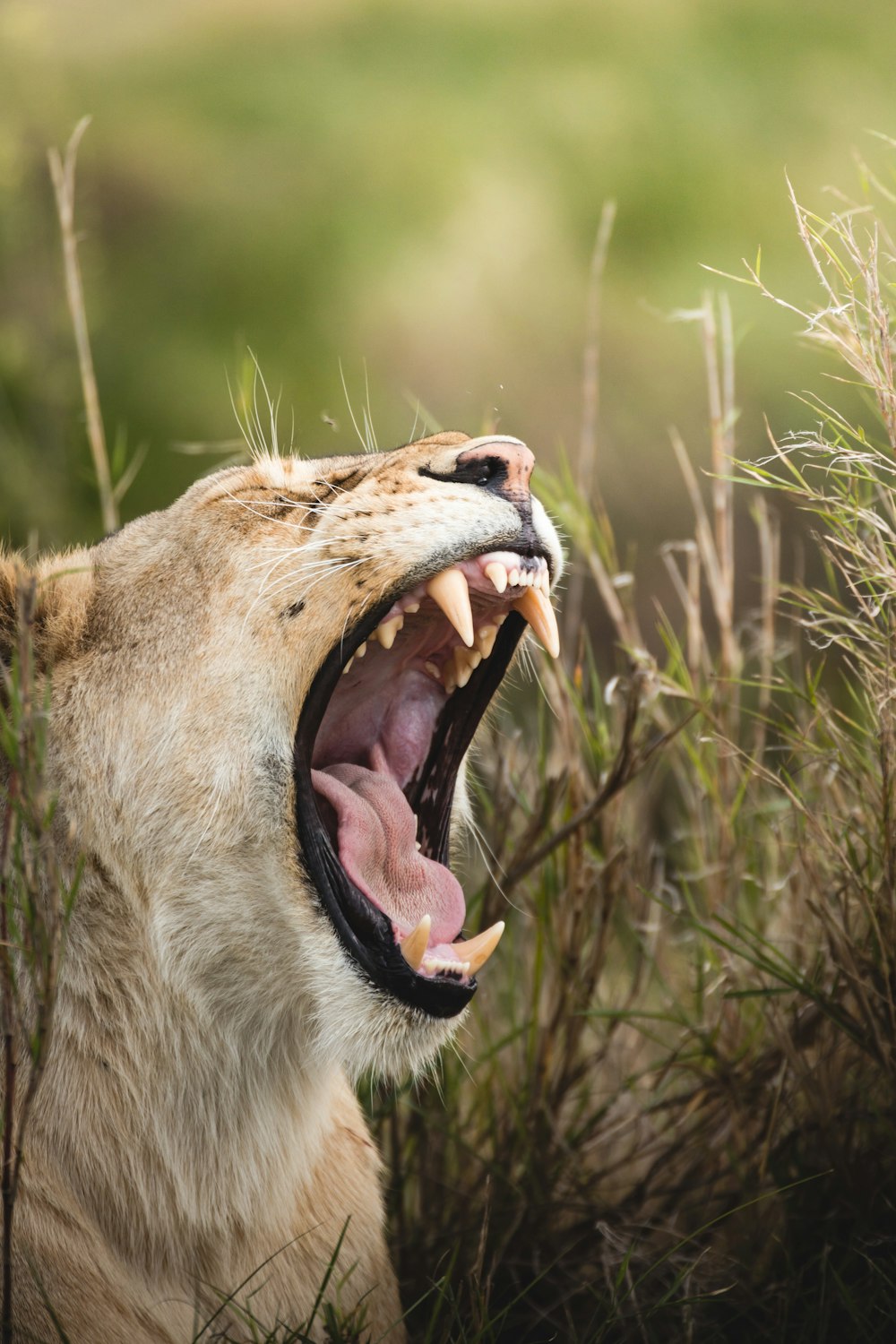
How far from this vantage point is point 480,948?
202 cm

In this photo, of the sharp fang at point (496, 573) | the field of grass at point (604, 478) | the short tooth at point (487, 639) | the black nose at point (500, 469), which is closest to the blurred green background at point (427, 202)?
the field of grass at point (604, 478)

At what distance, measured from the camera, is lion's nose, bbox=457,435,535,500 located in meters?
2.03

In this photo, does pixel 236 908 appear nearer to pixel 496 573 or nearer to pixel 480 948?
pixel 480 948

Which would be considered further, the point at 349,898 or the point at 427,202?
the point at 427,202

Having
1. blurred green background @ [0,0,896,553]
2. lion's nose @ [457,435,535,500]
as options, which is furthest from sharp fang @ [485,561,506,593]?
blurred green background @ [0,0,896,553]

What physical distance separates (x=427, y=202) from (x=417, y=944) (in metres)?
5.97

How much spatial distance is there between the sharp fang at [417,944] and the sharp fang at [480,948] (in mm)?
72

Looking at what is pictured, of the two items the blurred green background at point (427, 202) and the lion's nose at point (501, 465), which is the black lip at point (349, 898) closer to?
the lion's nose at point (501, 465)

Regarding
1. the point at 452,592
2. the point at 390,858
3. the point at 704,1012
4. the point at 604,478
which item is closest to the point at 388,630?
the point at 452,592

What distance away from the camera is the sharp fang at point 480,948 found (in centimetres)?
201

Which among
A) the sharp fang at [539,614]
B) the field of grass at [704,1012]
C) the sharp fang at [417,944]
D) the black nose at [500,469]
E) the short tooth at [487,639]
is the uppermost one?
the black nose at [500,469]

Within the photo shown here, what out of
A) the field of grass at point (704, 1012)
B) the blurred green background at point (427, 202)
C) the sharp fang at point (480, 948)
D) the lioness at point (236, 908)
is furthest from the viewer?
the blurred green background at point (427, 202)

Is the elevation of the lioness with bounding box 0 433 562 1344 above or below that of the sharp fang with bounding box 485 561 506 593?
below

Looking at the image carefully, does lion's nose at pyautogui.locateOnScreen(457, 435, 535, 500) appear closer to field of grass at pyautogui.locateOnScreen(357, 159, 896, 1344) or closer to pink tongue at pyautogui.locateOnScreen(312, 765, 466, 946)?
field of grass at pyautogui.locateOnScreen(357, 159, 896, 1344)
